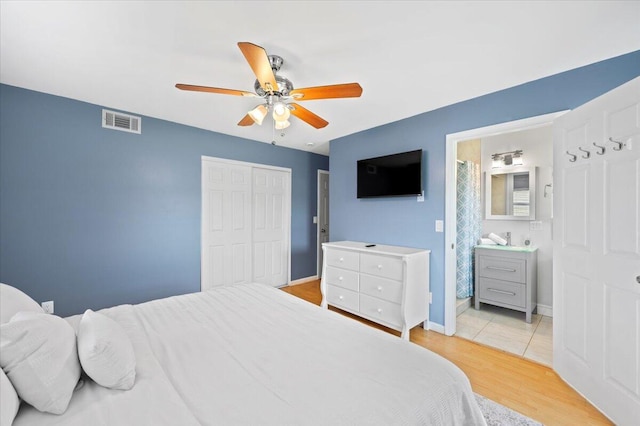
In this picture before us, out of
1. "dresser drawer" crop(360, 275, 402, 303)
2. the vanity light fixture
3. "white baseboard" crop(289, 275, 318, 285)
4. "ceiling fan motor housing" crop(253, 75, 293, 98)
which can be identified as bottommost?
"white baseboard" crop(289, 275, 318, 285)

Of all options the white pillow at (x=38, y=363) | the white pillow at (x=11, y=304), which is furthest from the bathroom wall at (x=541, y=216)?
the white pillow at (x=11, y=304)

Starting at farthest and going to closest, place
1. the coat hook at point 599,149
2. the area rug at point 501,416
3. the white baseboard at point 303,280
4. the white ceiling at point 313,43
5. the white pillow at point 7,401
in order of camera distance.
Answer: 1. the white baseboard at point 303,280
2. the coat hook at point 599,149
3. the area rug at point 501,416
4. the white ceiling at point 313,43
5. the white pillow at point 7,401

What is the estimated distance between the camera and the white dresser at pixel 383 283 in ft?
8.84

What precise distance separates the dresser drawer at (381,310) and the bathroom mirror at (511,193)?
7.17 feet

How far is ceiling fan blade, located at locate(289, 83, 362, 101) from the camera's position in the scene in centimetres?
177

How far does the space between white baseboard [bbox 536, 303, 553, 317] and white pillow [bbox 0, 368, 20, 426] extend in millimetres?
4519

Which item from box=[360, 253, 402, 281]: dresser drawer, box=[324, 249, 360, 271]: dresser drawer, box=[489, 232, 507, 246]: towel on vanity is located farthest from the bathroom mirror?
box=[324, 249, 360, 271]: dresser drawer

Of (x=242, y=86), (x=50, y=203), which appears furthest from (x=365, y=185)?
(x=50, y=203)

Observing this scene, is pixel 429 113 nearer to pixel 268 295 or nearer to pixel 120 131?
pixel 268 295

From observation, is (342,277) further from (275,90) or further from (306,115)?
(275,90)

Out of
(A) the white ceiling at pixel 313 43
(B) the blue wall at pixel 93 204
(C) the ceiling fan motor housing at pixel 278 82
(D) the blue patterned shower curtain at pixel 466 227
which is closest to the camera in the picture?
(A) the white ceiling at pixel 313 43

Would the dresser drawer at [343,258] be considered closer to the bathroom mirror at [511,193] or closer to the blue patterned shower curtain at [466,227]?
the blue patterned shower curtain at [466,227]

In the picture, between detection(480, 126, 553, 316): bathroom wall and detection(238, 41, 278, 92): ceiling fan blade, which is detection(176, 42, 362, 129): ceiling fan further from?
detection(480, 126, 553, 316): bathroom wall

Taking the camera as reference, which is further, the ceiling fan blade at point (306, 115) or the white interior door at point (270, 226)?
the white interior door at point (270, 226)
